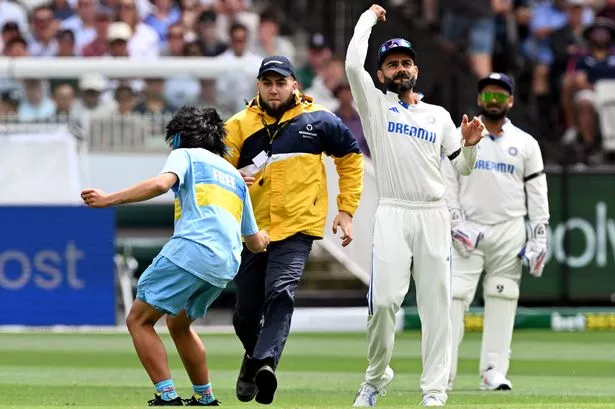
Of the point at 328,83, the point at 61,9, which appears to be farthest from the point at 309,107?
the point at 61,9

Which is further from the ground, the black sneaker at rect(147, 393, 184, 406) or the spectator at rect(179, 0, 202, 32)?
the spectator at rect(179, 0, 202, 32)

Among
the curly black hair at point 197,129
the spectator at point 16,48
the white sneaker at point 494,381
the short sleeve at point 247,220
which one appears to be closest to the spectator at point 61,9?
A: the spectator at point 16,48

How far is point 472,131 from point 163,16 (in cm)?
1329

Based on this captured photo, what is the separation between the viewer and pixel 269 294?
1119cm

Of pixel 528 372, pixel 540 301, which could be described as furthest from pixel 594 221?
pixel 528 372

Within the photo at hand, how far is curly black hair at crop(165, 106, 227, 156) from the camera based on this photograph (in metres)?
10.4

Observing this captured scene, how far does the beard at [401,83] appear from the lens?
1111cm

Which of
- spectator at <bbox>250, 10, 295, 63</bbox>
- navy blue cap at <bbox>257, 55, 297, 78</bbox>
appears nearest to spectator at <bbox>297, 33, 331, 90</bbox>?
spectator at <bbox>250, 10, 295, 63</bbox>

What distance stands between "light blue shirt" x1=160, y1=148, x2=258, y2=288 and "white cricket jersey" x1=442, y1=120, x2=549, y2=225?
3.58 m

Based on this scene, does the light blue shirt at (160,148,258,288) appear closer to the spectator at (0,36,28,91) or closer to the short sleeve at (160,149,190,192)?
the short sleeve at (160,149,190,192)

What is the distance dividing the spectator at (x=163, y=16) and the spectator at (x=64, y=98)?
302 centimetres

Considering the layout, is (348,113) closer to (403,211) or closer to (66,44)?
(66,44)

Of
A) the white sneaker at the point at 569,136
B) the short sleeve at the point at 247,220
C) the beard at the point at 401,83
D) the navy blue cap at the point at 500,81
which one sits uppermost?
the beard at the point at 401,83

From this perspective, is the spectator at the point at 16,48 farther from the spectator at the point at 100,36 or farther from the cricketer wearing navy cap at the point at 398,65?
the cricketer wearing navy cap at the point at 398,65
